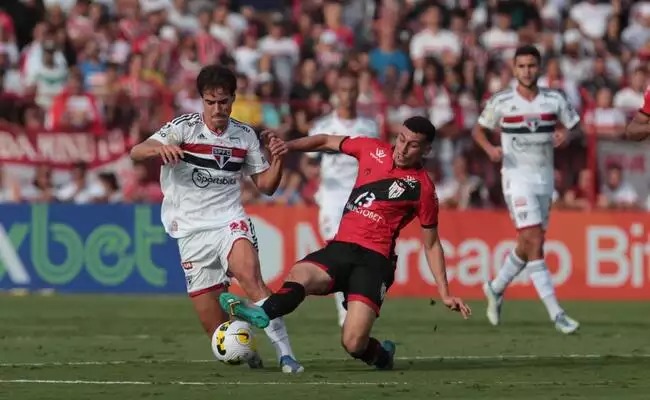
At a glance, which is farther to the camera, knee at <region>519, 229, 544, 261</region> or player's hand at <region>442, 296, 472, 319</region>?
knee at <region>519, 229, 544, 261</region>

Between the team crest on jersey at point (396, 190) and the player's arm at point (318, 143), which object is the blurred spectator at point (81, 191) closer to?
the player's arm at point (318, 143)

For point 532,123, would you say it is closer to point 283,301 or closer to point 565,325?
point 565,325

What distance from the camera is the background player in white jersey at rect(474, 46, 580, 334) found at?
56.9 ft

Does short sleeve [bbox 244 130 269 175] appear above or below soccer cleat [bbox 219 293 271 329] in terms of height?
above

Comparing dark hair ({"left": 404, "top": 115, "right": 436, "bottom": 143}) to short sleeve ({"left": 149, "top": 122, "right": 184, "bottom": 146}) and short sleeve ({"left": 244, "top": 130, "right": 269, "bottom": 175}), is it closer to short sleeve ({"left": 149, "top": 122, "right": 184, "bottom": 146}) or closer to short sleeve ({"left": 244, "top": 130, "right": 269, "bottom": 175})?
short sleeve ({"left": 244, "top": 130, "right": 269, "bottom": 175})

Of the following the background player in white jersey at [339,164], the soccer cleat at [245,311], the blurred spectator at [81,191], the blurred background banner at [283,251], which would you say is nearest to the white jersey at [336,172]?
the background player in white jersey at [339,164]

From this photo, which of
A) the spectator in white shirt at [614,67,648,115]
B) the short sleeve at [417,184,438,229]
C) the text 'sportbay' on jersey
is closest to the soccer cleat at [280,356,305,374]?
the text 'sportbay' on jersey

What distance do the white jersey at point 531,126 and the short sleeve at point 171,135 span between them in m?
5.74

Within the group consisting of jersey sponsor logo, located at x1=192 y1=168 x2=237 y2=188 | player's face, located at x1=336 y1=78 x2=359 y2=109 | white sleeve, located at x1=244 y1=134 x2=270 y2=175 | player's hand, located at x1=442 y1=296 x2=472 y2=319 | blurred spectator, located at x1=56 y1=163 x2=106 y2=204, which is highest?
player's face, located at x1=336 y1=78 x2=359 y2=109

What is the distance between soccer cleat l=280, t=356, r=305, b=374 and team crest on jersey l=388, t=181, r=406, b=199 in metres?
1.51

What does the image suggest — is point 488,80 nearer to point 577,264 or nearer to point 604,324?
point 577,264

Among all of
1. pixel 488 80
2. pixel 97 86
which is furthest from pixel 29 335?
pixel 488 80

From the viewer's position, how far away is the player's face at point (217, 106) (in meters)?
12.4

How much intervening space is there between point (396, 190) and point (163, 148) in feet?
6.33
